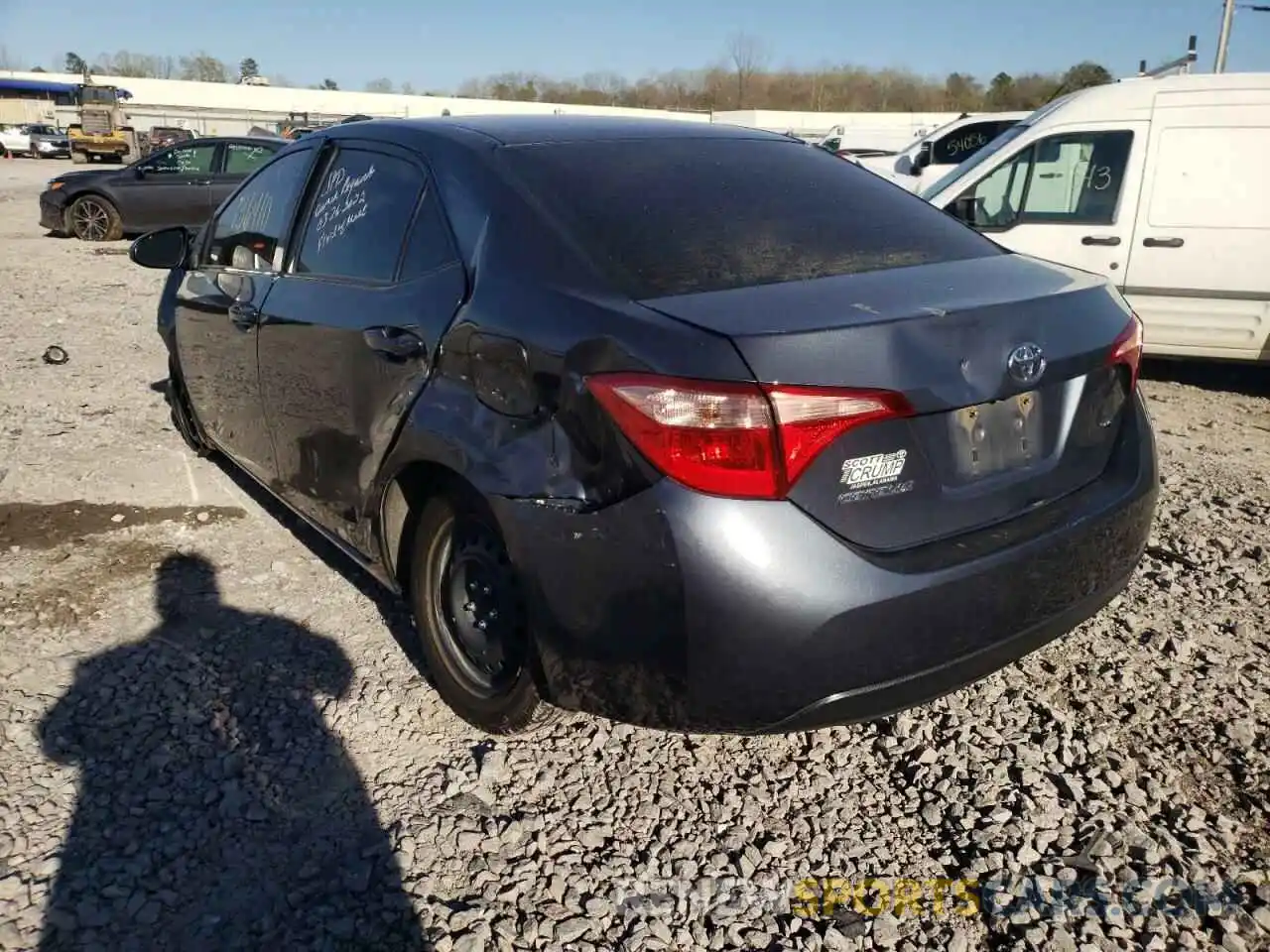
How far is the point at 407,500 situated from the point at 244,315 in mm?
1358

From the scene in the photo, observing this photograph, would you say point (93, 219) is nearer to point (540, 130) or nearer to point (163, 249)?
point (163, 249)

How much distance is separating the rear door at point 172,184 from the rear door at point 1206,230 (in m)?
13.1

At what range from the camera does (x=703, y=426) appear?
1996 mm

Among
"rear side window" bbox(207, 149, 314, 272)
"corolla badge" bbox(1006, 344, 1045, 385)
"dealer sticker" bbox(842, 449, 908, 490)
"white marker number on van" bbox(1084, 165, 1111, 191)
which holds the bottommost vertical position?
"dealer sticker" bbox(842, 449, 908, 490)

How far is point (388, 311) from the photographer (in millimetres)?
2867

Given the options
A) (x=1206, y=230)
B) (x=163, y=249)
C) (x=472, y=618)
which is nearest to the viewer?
(x=472, y=618)

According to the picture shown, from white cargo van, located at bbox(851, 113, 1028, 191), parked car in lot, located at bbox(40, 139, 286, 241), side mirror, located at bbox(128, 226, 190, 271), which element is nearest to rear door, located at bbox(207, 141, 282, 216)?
parked car in lot, located at bbox(40, 139, 286, 241)

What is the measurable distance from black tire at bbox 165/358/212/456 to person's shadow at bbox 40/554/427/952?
1929 mm

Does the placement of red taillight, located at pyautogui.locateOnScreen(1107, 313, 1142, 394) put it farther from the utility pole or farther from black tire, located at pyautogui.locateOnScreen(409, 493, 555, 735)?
the utility pole

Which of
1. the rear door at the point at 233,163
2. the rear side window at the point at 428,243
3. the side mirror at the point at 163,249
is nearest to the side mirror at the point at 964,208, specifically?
the side mirror at the point at 163,249

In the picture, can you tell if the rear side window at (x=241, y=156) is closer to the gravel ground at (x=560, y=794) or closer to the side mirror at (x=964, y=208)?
the side mirror at (x=964, y=208)

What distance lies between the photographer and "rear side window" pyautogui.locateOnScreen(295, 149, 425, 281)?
3000 mm

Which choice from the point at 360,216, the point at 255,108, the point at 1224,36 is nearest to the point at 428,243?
the point at 360,216

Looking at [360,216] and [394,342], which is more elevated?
[360,216]
